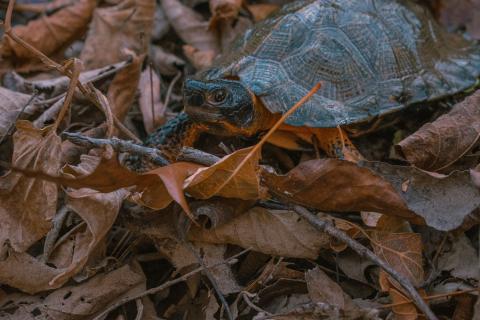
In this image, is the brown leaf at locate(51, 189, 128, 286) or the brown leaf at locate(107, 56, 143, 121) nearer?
the brown leaf at locate(51, 189, 128, 286)

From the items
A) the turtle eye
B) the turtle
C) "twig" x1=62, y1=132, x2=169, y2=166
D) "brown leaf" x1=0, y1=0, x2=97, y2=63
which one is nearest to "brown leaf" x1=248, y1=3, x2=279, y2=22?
the turtle

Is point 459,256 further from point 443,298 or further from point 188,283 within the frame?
point 188,283

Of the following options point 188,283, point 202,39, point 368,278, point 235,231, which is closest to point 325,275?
point 368,278

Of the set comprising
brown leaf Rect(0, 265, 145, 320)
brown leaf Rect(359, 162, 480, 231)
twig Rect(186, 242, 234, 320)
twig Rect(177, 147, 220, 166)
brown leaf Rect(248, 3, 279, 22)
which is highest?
twig Rect(177, 147, 220, 166)

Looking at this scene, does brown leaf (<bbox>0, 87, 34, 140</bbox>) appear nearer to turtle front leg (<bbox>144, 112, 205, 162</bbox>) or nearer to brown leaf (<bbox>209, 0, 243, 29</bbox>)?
turtle front leg (<bbox>144, 112, 205, 162</bbox>)

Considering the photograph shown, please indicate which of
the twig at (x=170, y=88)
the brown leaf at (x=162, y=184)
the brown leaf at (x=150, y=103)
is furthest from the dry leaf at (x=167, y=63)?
the brown leaf at (x=162, y=184)

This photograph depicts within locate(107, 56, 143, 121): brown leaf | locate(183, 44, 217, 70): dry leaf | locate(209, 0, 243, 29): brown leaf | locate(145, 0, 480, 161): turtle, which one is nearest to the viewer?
locate(145, 0, 480, 161): turtle

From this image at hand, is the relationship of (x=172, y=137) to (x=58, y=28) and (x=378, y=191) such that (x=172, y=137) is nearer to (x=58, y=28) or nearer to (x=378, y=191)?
(x=378, y=191)

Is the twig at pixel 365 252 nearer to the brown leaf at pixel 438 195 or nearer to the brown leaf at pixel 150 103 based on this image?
the brown leaf at pixel 438 195

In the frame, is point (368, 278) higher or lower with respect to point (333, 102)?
lower
